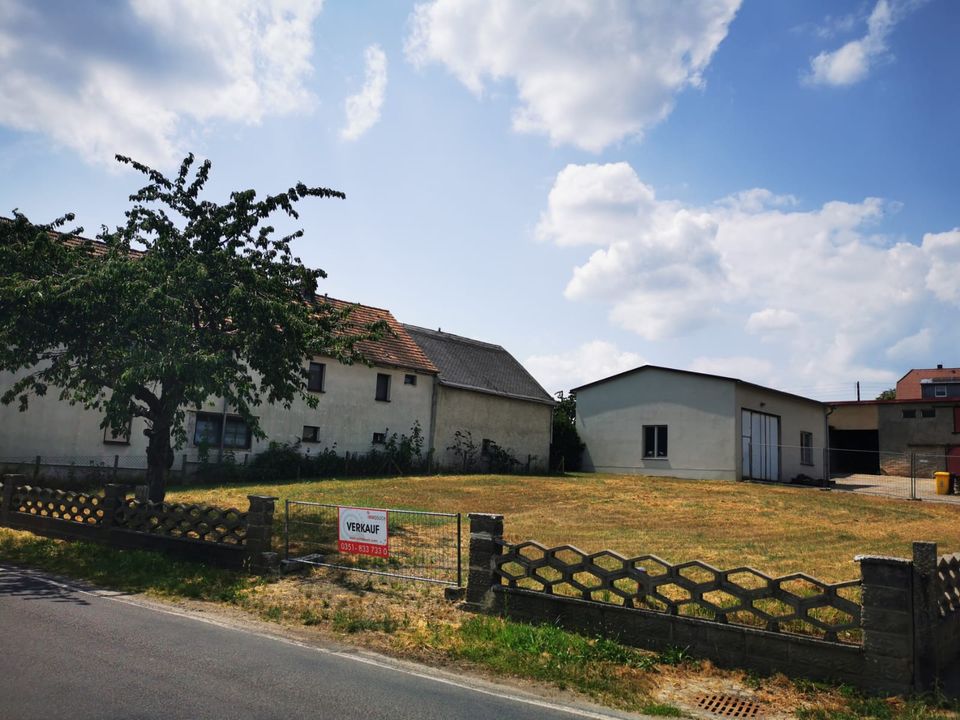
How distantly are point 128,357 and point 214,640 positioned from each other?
7.74m

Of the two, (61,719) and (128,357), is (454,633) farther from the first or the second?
(128,357)

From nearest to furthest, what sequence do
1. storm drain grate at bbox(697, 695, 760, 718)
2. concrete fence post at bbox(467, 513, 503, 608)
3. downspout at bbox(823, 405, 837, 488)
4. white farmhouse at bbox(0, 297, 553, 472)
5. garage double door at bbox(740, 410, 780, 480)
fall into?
storm drain grate at bbox(697, 695, 760, 718) → concrete fence post at bbox(467, 513, 503, 608) → white farmhouse at bbox(0, 297, 553, 472) → garage double door at bbox(740, 410, 780, 480) → downspout at bbox(823, 405, 837, 488)

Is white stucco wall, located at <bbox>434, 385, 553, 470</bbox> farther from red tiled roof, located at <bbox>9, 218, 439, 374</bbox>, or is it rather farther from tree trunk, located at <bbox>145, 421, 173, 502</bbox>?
tree trunk, located at <bbox>145, 421, 173, 502</bbox>

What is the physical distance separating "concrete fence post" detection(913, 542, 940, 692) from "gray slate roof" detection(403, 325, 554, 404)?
27250 mm

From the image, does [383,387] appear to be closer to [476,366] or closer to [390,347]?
[390,347]

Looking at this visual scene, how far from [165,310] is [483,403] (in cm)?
2291

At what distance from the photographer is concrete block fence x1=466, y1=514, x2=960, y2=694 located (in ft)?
22.2

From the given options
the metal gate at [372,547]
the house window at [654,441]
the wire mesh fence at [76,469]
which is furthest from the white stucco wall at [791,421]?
the wire mesh fence at [76,469]

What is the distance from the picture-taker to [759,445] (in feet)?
101

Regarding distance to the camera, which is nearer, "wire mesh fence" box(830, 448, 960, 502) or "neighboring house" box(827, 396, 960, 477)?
"wire mesh fence" box(830, 448, 960, 502)

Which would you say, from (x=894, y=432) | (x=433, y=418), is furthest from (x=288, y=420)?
(x=894, y=432)

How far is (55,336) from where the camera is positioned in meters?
14.9

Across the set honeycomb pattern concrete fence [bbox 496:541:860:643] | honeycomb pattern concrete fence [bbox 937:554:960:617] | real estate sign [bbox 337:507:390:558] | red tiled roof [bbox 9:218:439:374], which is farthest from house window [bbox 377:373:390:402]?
honeycomb pattern concrete fence [bbox 937:554:960:617]

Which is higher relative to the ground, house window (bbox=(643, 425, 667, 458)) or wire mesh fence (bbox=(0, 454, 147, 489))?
house window (bbox=(643, 425, 667, 458))
